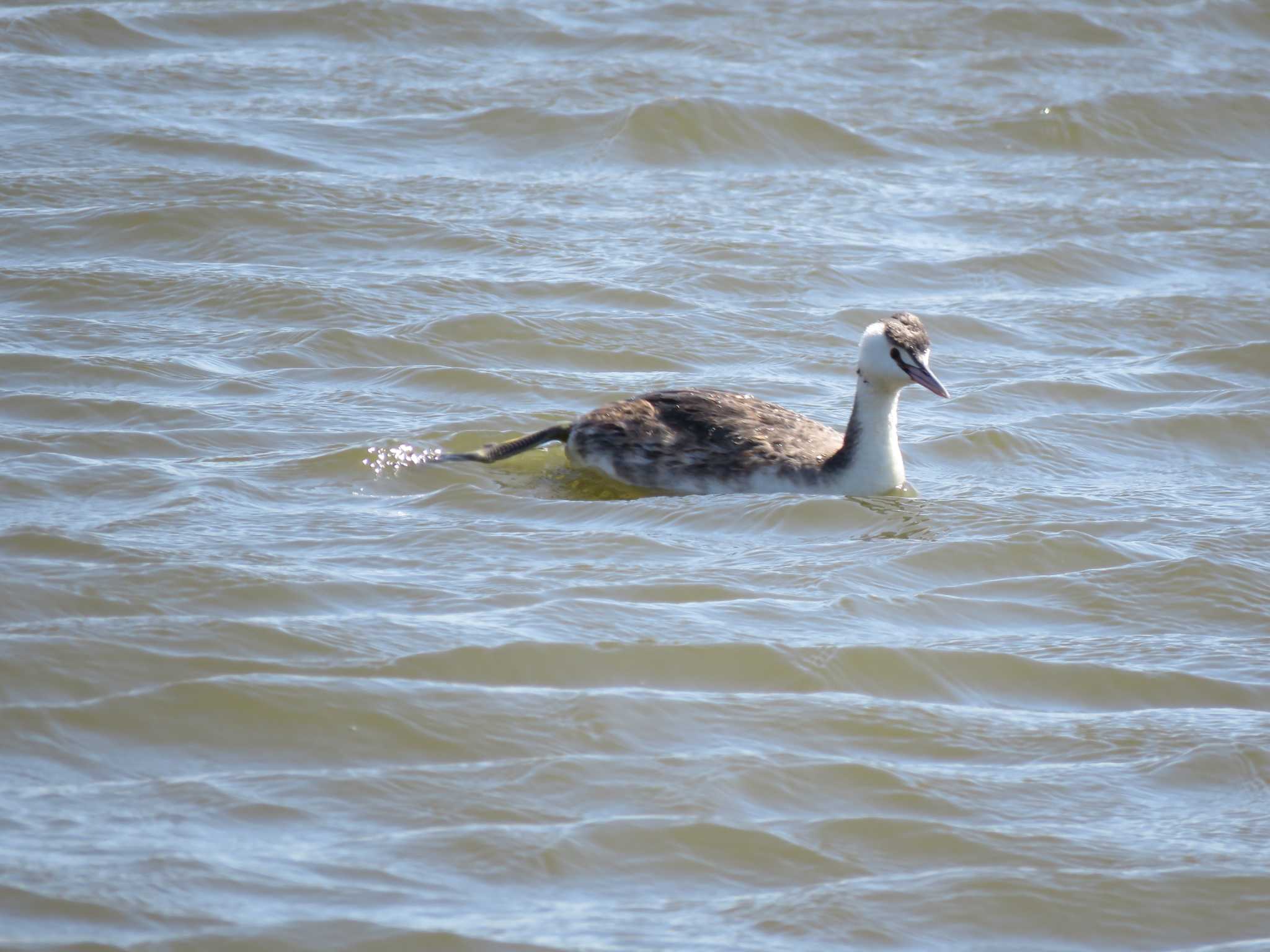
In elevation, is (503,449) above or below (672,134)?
below

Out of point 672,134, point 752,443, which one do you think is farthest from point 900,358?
point 672,134

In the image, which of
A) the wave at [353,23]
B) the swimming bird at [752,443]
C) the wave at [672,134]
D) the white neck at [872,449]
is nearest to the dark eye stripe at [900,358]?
the swimming bird at [752,443]

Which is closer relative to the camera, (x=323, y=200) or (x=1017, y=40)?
(x=323, y=200)

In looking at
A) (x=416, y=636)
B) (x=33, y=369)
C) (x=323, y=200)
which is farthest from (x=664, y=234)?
(x=416, y=636)

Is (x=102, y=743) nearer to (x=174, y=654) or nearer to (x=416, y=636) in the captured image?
(x=174, y=654)

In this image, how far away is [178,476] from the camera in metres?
8.31

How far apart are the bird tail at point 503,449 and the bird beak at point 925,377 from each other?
5.93 ft

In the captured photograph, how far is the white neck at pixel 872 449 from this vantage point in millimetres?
8898

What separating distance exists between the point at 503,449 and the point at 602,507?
0.69m

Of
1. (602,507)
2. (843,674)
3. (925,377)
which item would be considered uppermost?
(925,377)

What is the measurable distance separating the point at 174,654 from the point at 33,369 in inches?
153

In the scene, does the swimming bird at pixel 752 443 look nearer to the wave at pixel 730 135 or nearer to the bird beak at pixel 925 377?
the bird beak at pixel 925 377

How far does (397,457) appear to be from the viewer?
8875mm

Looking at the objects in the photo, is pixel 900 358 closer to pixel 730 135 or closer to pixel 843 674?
pixel 843 674
